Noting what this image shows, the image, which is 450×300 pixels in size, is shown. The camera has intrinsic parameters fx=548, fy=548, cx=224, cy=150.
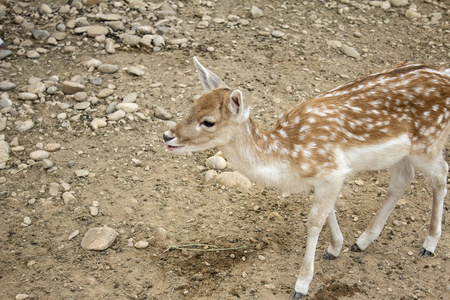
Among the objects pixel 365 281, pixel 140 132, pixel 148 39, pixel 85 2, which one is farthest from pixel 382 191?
pixel 85 2

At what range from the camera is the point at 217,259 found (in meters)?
4.91

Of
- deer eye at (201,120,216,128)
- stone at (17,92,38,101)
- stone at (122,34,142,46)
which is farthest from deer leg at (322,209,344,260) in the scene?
stone at (122,34,142,46)

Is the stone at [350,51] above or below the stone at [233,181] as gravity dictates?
above

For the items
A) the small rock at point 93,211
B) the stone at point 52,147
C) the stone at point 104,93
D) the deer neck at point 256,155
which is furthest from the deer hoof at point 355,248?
the stone at point 104,93

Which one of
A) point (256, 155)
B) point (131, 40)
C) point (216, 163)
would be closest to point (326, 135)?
point (256, 155)

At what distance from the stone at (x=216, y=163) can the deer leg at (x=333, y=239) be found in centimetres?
153

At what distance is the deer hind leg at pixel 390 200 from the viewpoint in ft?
16.6

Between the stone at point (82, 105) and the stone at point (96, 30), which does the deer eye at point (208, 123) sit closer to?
the stone at point (82, 105)

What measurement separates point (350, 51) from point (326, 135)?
3.80 meters

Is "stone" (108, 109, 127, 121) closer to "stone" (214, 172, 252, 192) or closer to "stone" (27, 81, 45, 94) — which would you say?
"stone" (27, 81, 45, 94)

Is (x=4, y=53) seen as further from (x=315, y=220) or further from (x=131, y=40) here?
(x=315, y=220)

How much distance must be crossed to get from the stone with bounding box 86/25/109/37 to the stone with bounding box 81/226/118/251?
352 centimetres

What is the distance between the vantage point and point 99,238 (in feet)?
Answer: 16.1

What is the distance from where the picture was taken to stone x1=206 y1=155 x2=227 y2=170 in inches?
233
